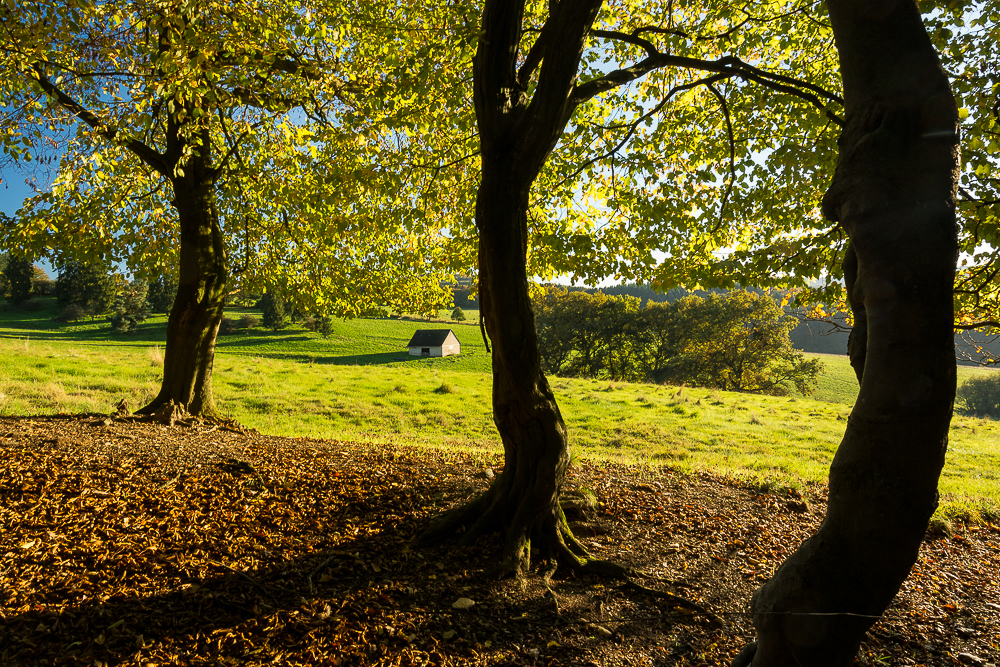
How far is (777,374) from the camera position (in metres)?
43.9

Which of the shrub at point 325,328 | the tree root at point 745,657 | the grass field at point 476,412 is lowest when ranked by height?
the grass field at point 476,412

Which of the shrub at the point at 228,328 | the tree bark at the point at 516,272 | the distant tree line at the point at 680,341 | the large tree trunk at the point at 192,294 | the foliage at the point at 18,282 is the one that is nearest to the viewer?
the tree bark at the point at 516,272

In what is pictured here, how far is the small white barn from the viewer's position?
5038 centimetres

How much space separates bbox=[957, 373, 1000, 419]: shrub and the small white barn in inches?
2344

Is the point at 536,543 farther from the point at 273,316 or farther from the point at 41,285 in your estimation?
the point at 41,285

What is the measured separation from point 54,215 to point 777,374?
4886 centimetres

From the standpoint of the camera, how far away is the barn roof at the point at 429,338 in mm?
51031

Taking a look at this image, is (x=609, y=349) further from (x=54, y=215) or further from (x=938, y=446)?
(x=938, y=446)

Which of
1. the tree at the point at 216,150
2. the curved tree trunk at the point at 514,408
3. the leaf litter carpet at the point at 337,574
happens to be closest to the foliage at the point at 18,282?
the tree at the point at 216,150

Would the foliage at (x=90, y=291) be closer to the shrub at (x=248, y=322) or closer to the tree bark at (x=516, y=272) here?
the shrub at (x=248, y=322)

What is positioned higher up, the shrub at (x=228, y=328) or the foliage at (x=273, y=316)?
the foliage at (x=273, y=316)

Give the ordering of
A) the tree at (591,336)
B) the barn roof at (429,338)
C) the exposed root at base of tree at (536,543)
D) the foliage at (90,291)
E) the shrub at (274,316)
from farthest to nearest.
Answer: the foliage at (90,291) < the shrub at (274,316) < the barn roof at (429,338) < the tree at (591,336) < the exposed root at base of tree at (536,543)

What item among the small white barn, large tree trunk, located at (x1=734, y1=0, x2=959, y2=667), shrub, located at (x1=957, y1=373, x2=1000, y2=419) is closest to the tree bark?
large tree trunk, located at (x1=734, y1=0, x2=959, y2=667)

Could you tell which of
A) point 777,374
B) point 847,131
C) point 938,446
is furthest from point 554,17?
point 777,374
